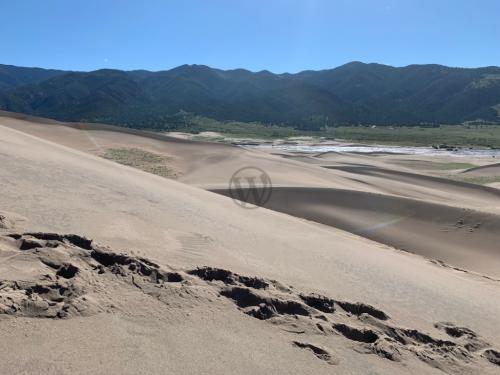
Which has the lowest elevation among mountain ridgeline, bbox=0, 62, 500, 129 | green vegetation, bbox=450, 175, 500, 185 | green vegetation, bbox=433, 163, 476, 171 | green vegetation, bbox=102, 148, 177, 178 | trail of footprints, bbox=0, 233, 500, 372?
green vegetation, bbox=450, 175, 500, 185

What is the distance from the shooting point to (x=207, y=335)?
3.77 m

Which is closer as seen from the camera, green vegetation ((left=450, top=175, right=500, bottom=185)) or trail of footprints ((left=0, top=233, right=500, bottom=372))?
trail of footprints ((left=0, top=233, right=500, bottom=372))

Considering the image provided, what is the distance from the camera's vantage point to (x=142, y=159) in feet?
73.6

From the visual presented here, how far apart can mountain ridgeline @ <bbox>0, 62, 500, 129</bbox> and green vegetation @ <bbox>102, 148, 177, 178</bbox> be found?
56.8m

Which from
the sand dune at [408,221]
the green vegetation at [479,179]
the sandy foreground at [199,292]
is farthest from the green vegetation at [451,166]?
the sandy foreground at [199,292]

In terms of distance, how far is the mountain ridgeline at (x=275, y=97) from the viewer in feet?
352

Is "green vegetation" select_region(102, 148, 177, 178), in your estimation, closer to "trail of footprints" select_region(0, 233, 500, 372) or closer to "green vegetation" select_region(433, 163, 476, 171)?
"trail of footprints" select_region(0, 233, 500, 372)

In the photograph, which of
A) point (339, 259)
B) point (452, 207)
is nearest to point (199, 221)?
point (339, 259)

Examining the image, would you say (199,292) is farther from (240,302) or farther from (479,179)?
(479,179)

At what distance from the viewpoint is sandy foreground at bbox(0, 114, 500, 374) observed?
11.4ft

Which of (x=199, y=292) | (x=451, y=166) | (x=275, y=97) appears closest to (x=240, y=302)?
(x=199, y=292)

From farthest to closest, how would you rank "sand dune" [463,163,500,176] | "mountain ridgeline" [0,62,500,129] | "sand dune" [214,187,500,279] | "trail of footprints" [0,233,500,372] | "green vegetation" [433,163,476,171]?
"mountain ridgeline" [0,62,500,129] → "green vegetation" [433,163,476,171] → "sand dune" [463,163,500,176] → "sand dune" [214,187,500,279] → "trail of footprints" [0,233,500,372]

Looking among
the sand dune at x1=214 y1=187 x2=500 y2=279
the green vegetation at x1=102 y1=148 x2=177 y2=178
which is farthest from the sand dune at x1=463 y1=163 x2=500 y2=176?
the green vegetation at x1=102 y1=148 x2=177 y2=178

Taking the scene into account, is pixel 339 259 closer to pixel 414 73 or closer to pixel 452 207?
pixel 452 207
